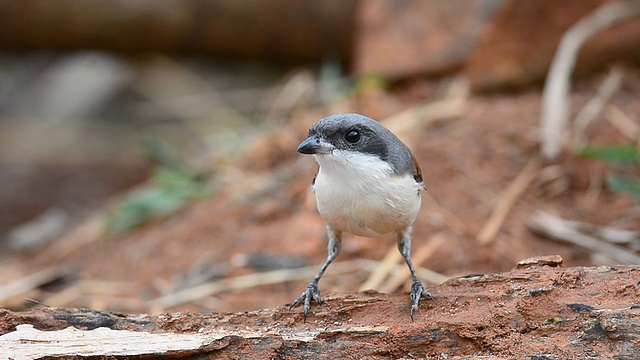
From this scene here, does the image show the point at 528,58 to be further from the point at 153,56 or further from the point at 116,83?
the point at 116,83

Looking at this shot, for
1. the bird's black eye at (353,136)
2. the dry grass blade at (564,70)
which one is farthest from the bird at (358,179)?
the dry grass blade at (564,70)

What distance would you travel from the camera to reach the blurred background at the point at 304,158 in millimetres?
5277

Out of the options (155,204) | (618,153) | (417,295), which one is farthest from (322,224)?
(417,295)

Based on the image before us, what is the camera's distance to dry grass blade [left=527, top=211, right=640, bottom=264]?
4.67 m

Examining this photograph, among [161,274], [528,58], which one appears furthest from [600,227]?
[161,274]

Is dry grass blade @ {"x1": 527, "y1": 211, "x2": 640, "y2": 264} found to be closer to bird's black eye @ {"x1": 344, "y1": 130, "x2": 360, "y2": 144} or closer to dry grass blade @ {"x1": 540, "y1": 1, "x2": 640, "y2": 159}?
dry grass blade @ {"x1": 540, "y1": 1, "x2": 640, "y2": 159}

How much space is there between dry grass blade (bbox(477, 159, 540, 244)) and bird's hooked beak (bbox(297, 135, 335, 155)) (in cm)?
218

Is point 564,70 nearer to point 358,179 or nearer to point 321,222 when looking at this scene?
point 321,222

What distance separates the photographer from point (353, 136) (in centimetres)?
350

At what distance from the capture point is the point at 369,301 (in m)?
3.26

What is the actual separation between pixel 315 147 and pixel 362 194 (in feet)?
1.02

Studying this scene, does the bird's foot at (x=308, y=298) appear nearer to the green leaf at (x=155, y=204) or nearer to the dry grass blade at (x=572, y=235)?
the dry grass blade at (x=572, y=235)

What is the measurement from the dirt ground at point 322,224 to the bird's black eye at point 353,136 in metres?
1.48

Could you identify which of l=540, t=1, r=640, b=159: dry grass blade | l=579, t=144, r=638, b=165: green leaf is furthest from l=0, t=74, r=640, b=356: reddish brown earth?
l=579, t=144, r=638, b=165: green leaf
